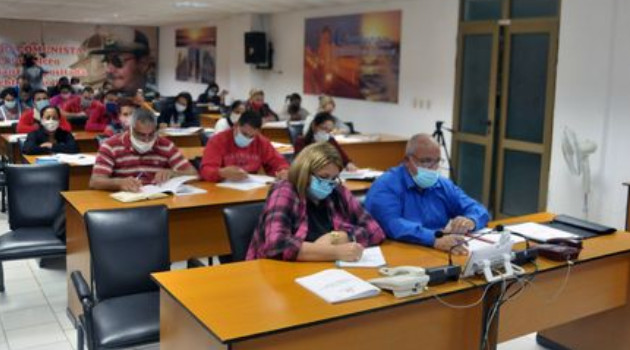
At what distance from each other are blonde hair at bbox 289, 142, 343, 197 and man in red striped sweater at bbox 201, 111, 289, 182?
1.60 meters

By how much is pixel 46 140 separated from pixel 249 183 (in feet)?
9.17

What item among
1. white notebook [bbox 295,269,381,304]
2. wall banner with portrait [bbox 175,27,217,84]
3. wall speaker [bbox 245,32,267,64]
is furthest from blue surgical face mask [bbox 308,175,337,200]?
wall banner with portrait [bbox 175,27,217,84]

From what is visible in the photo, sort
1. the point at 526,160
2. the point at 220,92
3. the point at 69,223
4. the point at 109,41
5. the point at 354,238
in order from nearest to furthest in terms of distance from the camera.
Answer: the point at 354,238 < the point at 69,223 < the point at 526,160 < the point at 220,92 < the point at 109,41

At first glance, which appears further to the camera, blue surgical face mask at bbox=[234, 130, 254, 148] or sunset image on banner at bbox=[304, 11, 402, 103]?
sunset image on banner at bbox=[304, 11, 402, 103]

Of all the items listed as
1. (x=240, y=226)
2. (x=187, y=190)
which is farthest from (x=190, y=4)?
(x=240, y=226)

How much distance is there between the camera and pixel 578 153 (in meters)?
5.94

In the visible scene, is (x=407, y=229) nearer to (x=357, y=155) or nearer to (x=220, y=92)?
(x=357, y=155)

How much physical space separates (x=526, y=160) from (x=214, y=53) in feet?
29.6

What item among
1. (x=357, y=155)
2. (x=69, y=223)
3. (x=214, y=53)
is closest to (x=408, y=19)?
(x=357, y=155)

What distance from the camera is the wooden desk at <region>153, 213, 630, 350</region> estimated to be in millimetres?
2197

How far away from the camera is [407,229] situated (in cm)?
324

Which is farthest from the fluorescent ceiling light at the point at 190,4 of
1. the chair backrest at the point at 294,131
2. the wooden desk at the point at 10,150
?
the wooden desk at the point at 10,150

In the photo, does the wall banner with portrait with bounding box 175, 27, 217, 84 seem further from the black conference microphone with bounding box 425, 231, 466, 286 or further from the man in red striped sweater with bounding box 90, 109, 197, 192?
the black conference microphone with bounding box 425, 231, 466, 286

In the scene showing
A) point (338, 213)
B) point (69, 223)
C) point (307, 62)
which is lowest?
point (69, 223)
